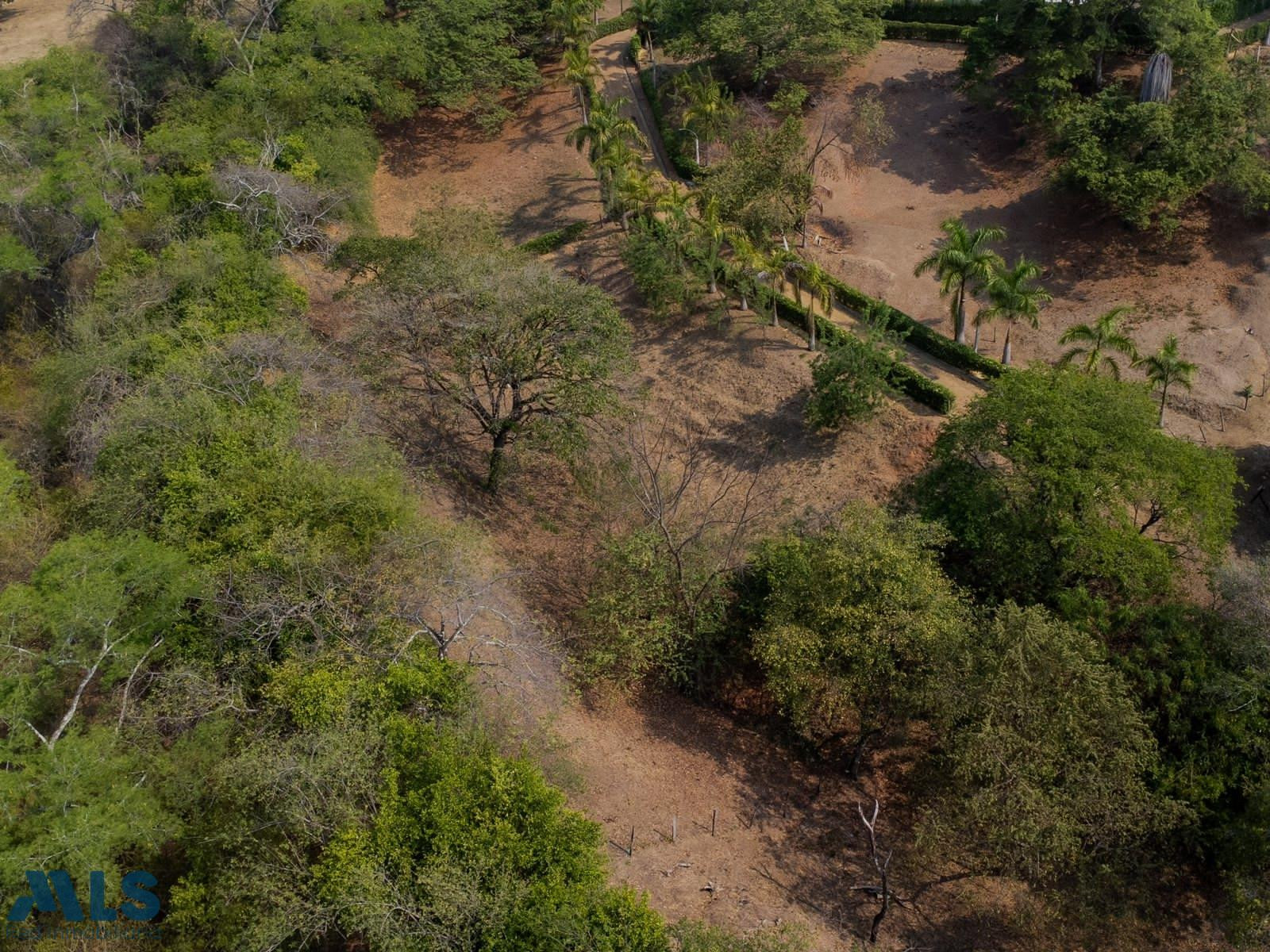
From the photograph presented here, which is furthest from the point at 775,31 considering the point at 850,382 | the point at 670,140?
the point at 850,382

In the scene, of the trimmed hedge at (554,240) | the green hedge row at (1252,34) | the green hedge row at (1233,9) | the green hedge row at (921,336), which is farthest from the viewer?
the green hedge row at (1233,9)

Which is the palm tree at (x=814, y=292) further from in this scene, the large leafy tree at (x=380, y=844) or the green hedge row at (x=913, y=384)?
the large leafy tree at (x=380, y=844)

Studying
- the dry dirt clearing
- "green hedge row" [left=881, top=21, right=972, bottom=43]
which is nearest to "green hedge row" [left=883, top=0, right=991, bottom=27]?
"green hedge row" [left=881, top=21, right=972, bottom=43]

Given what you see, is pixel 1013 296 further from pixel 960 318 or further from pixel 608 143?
pixel 608 143

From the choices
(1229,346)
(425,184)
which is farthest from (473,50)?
(1229,346)

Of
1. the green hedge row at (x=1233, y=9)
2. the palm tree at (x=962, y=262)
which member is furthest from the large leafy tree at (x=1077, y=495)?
the green hedge row at (x=1233, y=9)
